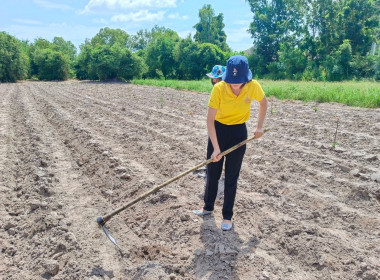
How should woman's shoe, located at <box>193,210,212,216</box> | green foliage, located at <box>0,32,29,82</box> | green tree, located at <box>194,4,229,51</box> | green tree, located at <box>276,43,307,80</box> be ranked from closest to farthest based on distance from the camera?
woman's shoe, located at <box>193,210,212,216</box>, green tree, located at <box>276,43,307,80</box>, green foliage, located at <box>0,32,29,82</box>, green tree, located at <box>194,4,229,51</box>

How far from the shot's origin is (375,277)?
268cm

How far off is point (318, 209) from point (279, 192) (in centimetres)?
60

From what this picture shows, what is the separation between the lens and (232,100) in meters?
3.06

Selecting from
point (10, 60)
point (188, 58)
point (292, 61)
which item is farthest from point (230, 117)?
point (10, 60)

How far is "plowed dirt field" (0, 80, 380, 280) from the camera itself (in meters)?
2.91

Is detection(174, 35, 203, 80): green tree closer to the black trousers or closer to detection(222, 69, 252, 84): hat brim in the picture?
the black trousers

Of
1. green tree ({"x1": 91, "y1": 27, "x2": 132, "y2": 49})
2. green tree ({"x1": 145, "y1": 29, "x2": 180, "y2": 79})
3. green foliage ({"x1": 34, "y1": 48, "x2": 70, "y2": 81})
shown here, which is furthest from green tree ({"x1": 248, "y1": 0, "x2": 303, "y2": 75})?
green tree ({"x1": 91, "y1": 27, "x2": 132, "y2": 49})

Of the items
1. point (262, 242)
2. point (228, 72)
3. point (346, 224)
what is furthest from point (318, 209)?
point (228, 72)

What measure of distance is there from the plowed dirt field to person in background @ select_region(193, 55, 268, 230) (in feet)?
1.66

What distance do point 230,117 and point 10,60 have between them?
1590 inches

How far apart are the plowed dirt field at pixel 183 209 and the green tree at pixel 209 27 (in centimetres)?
4967

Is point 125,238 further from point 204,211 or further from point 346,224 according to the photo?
point 346,224

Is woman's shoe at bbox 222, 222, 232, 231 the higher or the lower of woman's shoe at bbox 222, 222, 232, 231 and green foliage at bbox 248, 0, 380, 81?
the lower

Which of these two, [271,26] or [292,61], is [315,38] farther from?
[271,26]
